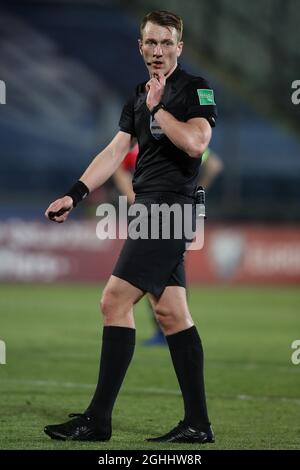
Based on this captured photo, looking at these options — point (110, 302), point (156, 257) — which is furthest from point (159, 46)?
point (110, 302)

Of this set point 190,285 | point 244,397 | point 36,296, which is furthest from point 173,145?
point 190,285

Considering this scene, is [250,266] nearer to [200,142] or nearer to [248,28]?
[248,28]

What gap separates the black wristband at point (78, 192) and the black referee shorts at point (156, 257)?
1.05 ft

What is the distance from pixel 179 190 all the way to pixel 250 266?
1557 centimetres

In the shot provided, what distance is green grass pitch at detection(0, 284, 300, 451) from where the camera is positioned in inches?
251

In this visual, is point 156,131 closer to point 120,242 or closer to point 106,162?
point 106,162

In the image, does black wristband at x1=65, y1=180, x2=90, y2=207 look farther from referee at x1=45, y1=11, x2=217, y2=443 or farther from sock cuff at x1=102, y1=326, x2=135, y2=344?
sock cuff at x1=102, y1=326, x2=135, y2=344

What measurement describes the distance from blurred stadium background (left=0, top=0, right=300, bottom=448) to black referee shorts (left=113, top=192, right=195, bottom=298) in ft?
2.95

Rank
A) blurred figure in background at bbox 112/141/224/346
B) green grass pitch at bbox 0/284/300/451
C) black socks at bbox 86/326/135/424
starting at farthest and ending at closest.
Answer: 1. blurred figure in background at bbox 112/141/224/346
2. green grass pitch at bbox 0/284/300/451
3. black socks at bbox 86/326/135/424

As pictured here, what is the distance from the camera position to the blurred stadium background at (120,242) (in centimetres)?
824

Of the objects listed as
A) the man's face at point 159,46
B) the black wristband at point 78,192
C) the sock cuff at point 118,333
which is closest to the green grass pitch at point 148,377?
the sock cuff at point 118,333

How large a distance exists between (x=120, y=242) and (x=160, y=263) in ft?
47.4

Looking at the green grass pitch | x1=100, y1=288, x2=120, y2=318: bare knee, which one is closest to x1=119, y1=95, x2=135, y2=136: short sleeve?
x1=100, y1=288, x2=120, y2=318: bare knee

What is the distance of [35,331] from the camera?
12.9 metres
